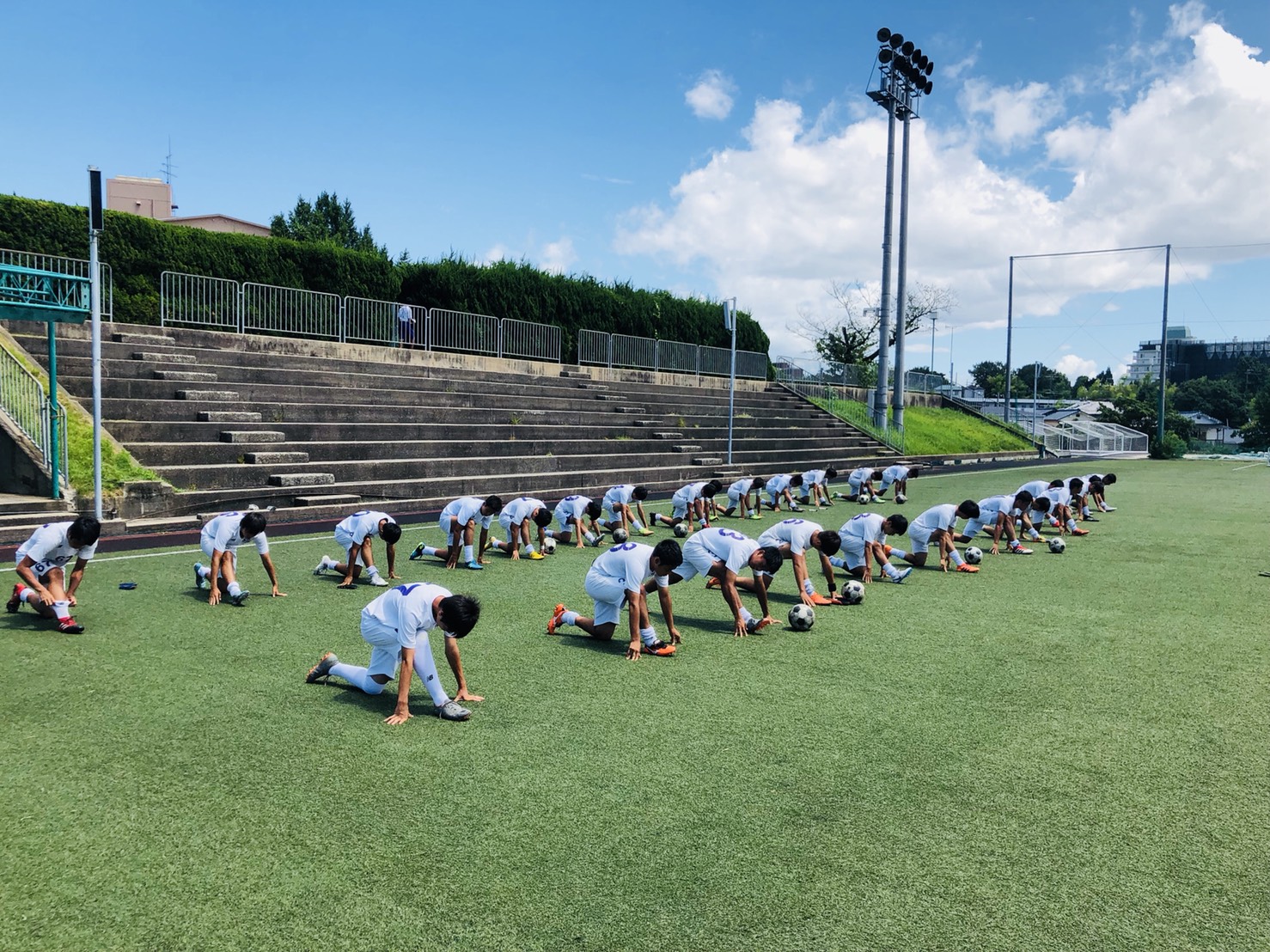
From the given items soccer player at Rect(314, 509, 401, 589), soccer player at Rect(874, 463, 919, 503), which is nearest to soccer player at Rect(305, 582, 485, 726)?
soccer player at Rect(314, 509, 401, 589)

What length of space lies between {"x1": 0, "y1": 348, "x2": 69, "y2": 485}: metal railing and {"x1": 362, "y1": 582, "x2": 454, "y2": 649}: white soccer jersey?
30.1 feet

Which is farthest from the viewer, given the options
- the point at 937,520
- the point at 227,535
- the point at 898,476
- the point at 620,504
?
the point at 898,476

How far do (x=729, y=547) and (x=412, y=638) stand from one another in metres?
3.35

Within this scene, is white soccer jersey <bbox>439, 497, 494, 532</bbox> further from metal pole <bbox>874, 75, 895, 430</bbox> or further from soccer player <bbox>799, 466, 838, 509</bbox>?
metal pole <bbox>874, 75, 895, 430</bbox>

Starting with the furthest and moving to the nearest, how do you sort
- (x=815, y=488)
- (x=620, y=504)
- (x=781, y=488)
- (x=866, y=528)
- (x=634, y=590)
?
(x=815, y=488) → (x=781, y=488) → (x=620, y=504) → (x=866, y=528) → (x=634, y=590)

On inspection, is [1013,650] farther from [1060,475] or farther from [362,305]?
[1060,475]

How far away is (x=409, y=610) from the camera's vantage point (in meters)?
5.61

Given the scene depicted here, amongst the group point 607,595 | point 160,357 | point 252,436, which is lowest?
point 607,595

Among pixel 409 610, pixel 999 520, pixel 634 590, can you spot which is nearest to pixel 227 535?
pixel 409 610

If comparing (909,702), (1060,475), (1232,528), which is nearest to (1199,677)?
(909,702)

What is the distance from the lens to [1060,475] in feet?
103

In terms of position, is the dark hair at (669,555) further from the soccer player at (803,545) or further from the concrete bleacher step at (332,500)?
the concrete bleacher step at (332,500)

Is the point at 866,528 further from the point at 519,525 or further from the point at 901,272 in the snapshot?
the point at 901,272

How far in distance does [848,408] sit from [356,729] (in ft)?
105
